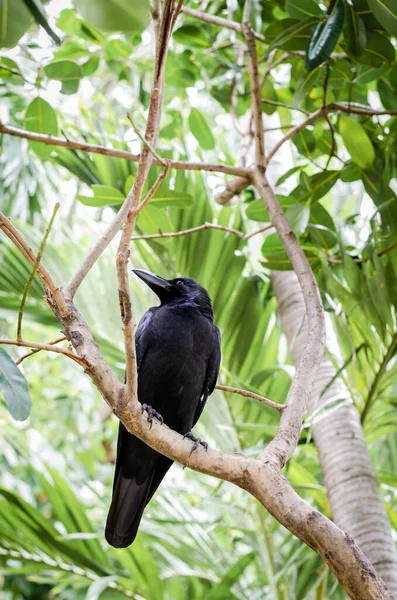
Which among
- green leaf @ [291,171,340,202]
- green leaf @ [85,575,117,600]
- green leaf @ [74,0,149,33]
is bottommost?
green leaf @ [85,575,117,600]

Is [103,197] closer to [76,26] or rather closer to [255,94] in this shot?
[255,94]

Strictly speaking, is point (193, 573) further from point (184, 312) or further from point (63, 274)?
point (63, 274)

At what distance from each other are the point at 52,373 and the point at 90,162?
4.84 meters

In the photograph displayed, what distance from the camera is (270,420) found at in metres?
2.76

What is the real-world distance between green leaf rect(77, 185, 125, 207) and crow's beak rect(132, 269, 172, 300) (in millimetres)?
423

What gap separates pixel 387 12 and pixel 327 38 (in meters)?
0.19

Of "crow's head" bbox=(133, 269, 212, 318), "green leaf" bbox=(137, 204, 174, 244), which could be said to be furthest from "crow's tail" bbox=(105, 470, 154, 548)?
"green leaf" bbox=(137, 204, 174, 244)

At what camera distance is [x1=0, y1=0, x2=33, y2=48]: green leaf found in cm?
131

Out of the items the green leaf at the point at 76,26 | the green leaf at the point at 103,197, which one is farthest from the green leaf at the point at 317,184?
the green leaf at the point at 76,26

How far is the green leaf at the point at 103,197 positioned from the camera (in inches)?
81.3

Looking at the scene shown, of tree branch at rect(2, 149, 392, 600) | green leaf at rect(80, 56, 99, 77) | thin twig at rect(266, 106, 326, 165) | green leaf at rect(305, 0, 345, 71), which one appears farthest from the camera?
green leaf at rect(80, 56, 99, 77)

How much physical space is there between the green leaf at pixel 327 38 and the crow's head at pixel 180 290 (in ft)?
3.44

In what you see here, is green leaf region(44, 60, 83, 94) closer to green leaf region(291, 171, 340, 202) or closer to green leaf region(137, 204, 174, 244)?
green leaf region(137, 204, 174, 244)

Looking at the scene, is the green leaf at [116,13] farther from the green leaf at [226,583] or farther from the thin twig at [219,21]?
the green leaf at [226,583]
